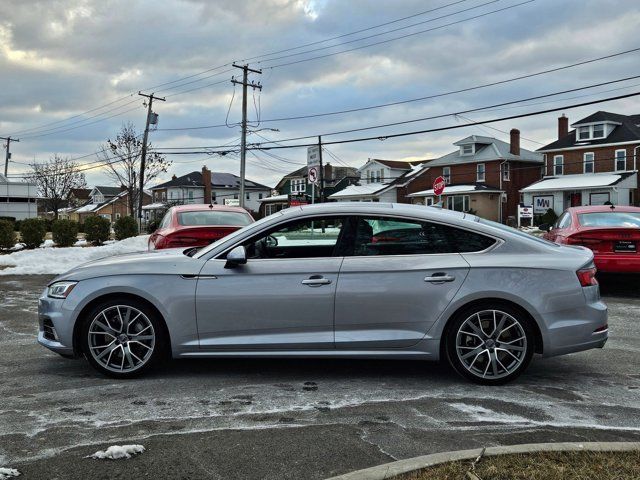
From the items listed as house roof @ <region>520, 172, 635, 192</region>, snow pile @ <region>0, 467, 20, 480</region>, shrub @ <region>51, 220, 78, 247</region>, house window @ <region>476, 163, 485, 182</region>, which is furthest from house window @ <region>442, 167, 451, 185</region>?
snow pile @ <region>0, 467, 20, 480</region>

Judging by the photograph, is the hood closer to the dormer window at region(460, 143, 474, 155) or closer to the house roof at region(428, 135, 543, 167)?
the house roof at region(428, 135, 543, 167)

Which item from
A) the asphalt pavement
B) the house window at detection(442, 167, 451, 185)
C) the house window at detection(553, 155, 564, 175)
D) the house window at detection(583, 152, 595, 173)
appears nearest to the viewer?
the asphalt pavement

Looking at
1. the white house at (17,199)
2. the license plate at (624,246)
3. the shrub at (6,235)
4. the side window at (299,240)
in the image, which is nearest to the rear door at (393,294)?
the side window at (299,240)

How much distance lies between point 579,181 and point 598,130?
4535 millimetres

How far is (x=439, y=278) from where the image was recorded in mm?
4699

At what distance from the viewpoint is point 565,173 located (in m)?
47.6

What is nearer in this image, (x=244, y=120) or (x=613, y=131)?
(x=244, y=120)

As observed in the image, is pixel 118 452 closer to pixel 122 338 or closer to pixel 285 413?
pixel 285 413

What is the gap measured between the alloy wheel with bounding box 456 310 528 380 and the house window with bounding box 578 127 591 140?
151 feet

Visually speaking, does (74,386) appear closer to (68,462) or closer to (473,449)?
(68,462)

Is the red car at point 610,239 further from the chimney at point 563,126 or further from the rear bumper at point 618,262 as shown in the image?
the chimney at point 563,126

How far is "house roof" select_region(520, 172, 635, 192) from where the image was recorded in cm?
4172

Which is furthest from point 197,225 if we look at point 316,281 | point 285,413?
point 285,413

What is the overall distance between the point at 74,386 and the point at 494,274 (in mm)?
3593
